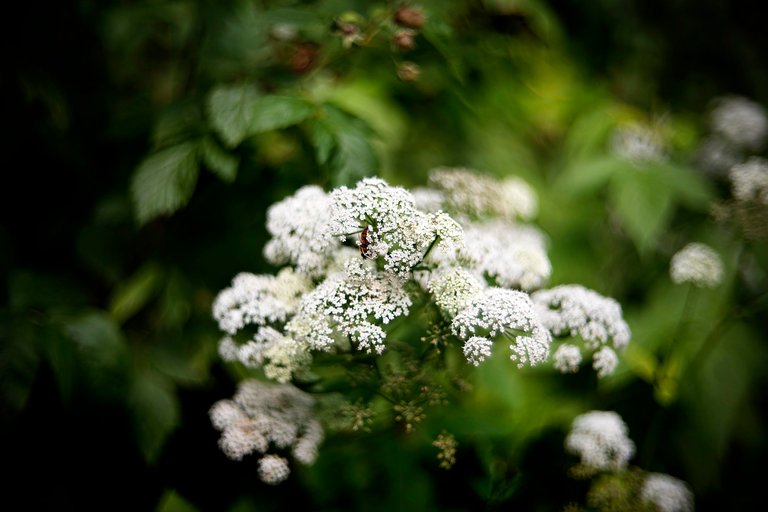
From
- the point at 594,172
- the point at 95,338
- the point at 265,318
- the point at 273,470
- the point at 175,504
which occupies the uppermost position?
the point at 594,172

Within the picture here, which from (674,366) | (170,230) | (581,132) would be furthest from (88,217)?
(674,366)

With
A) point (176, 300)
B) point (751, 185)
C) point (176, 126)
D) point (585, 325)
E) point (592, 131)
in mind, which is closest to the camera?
point (585, 325)

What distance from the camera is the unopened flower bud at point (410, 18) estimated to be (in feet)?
4.75

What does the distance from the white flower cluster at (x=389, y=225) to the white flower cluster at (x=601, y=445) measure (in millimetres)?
677

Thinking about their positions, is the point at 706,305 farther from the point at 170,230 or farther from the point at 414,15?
the point at 170,230

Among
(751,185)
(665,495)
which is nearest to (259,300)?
(665,495)

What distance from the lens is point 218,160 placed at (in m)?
1.50

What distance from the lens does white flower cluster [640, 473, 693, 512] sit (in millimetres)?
1376

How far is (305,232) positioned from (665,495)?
1.09m

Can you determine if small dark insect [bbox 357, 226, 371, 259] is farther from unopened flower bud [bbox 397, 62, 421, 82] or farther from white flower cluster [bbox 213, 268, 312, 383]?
unopened flower bud [bbox 397, 62, 421, 82]

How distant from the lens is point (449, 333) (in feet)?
3.88

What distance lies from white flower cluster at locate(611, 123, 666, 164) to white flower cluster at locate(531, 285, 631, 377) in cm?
116

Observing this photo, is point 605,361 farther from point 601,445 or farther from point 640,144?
point 640,144

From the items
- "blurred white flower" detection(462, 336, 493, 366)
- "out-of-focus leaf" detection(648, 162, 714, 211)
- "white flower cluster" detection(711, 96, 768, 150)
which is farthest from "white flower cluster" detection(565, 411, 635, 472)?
"white flower cluster" detection(711, 96, 768, 150)
